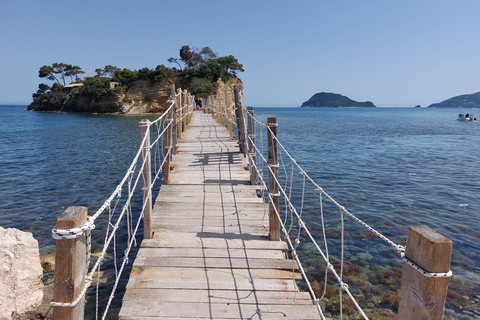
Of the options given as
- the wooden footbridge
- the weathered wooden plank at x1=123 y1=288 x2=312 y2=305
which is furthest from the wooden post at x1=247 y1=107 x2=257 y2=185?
the weathered wooden plank at x1=123 y1=288 x2=312 y2=305

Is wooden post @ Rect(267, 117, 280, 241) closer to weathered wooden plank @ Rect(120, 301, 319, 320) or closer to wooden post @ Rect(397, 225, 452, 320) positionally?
weathered wooden plank @ Rect(120, 301, 319, 320)

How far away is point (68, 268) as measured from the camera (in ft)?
5.45

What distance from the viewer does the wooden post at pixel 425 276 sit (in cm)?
138

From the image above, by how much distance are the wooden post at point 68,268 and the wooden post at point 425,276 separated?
1605mm

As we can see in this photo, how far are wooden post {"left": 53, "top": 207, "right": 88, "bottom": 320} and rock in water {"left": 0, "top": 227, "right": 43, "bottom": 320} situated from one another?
262cm

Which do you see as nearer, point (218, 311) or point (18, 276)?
point (218, 311)

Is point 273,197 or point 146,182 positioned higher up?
point 146,182

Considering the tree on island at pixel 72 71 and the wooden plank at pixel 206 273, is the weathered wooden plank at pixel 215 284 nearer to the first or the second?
the wooden plank at pixel 206 273

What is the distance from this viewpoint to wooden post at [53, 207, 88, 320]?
1.65m

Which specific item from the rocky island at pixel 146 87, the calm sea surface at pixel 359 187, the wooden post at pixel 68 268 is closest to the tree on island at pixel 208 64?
the rocky island at pixel 146 87

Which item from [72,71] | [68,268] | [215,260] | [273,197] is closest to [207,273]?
[215,260]

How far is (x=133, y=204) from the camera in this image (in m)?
9.47

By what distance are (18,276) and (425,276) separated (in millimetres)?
4296

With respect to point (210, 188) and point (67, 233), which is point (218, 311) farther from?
point (210, 188)
